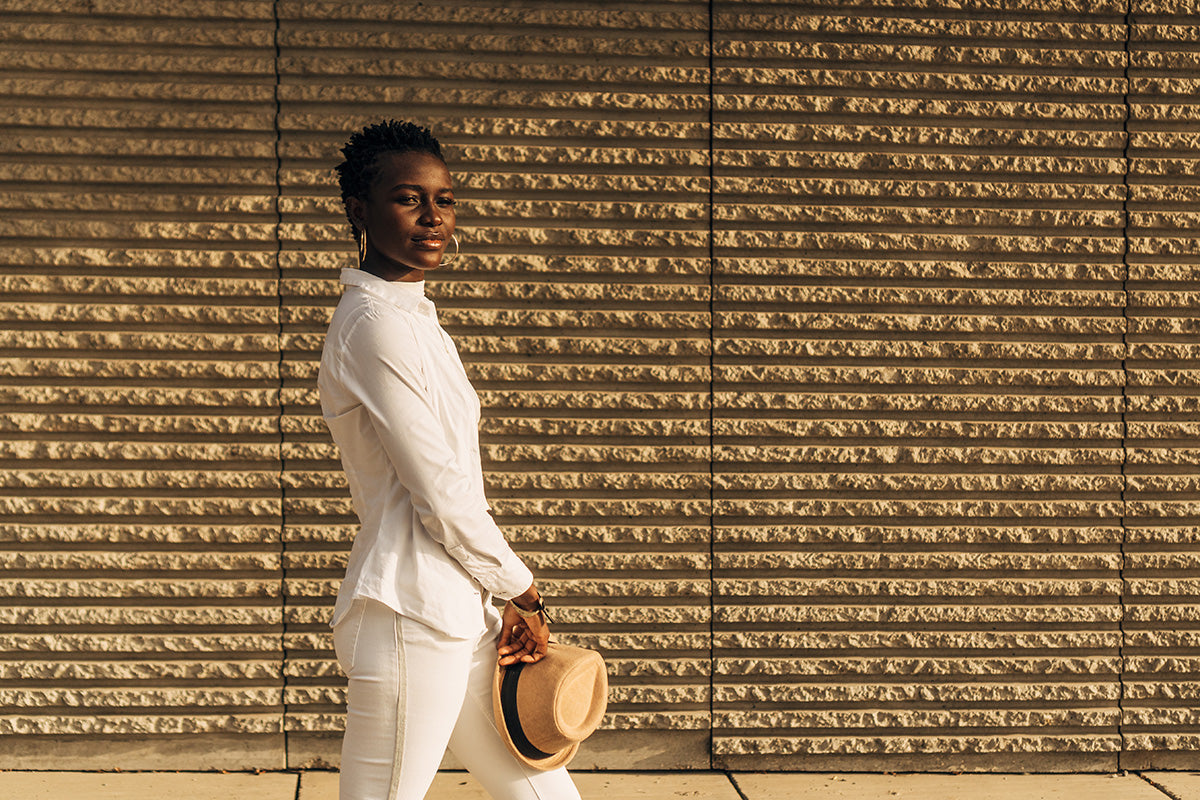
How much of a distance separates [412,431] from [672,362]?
2.09 m

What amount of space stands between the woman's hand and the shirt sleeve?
206 millimetres

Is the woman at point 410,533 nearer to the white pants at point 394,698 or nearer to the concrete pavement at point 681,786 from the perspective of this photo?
the white pants at point 394,698

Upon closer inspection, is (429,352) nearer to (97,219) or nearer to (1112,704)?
(97,219)

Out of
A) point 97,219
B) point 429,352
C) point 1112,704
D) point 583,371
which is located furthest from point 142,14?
point 1112,704

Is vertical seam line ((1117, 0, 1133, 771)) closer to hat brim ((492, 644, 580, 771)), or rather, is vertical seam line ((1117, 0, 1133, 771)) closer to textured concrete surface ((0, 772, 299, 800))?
hat brim ((492, 644, 580, 771))

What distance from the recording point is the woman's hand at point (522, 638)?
239 cm

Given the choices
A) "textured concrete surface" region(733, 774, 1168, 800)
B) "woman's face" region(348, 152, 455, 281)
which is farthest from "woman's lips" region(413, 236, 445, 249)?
"textured concrete surface" region(733, 774, 1168, 800)

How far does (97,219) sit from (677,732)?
10.1 feet

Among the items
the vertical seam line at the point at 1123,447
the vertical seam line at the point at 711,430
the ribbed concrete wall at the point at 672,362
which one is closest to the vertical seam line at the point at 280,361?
the ribbed concrete wall at the point at 672,362

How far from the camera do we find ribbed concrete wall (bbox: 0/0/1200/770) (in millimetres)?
4027

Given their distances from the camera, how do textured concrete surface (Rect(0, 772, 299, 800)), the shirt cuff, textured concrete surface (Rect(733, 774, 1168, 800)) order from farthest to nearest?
1. textured concrete surface (Rect(733, 774, 1168, 800))
2. textured concrete surface (Rect(0, 772, 299, 800))
3. the shirt cuff

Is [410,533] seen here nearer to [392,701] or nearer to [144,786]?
[392,701]

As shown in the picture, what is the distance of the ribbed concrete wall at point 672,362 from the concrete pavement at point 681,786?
3.1 inches

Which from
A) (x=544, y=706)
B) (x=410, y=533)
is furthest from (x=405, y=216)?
(x=544, y=706)
